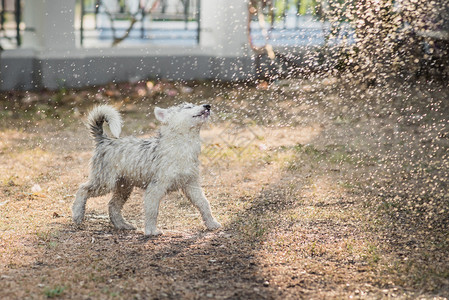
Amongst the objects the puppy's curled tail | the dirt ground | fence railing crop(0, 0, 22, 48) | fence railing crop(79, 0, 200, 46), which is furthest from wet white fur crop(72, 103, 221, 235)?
fence railing crop(79, 0, 200, 46)

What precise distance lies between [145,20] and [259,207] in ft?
30.7

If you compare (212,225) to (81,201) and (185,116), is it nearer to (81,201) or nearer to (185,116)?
(185,116)

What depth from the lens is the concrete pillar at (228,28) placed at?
13172 millimetres

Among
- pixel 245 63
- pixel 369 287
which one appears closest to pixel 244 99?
pixel 245 63

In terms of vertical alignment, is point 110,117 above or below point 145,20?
below

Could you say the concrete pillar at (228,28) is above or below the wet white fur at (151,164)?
above

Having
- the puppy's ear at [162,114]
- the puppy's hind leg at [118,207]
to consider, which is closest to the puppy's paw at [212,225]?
the puppy's hind leg at [118,207]

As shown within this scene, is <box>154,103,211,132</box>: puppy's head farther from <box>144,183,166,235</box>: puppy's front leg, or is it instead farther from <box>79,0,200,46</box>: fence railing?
<box>79,0,200,46</box>: fence railing

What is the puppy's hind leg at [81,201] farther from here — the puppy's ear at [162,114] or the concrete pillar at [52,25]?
the concrete pillar at [52,25]

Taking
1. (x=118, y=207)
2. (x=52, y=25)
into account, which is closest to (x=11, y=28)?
(x=52, y=25)

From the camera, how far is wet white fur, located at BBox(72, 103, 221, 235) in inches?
203

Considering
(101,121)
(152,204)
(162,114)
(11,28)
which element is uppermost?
(11,28)

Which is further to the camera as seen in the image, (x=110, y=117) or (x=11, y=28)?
(x=11, y=28)

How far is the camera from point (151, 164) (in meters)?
5.22
